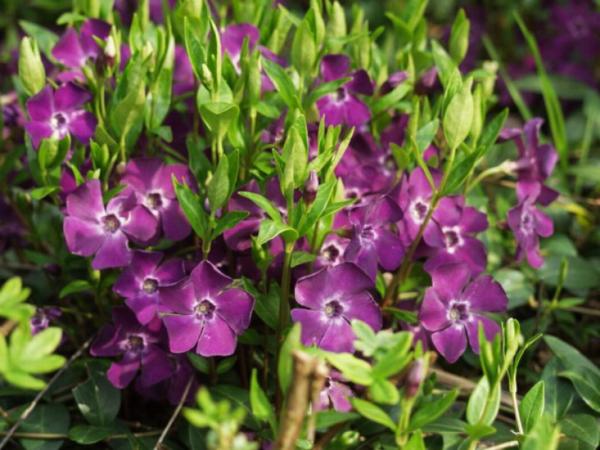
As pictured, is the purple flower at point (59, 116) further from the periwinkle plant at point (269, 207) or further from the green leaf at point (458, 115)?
the green leaf at point (458, 115)

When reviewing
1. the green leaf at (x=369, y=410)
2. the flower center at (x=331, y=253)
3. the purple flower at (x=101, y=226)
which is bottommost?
the flower center at (x=331, y=253)

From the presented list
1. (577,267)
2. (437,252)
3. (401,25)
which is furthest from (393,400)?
(577,267)

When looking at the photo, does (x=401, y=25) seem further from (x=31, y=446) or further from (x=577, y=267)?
(x=31, y=446)

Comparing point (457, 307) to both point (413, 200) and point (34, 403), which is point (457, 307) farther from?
point (34, 403)

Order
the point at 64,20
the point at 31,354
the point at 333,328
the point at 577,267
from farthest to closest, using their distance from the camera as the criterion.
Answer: the point at 577,267, the point at 64,20, the point at 333,328, the point at 31,354

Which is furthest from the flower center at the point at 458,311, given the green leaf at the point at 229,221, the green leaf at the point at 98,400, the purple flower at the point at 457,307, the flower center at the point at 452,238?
the green leaf at the point at 98,400

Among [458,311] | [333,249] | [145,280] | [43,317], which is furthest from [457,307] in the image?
[43,317]
